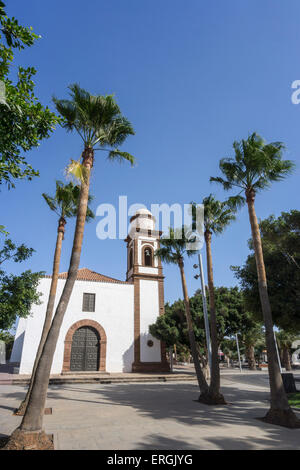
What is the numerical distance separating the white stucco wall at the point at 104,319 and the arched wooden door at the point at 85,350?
957mm

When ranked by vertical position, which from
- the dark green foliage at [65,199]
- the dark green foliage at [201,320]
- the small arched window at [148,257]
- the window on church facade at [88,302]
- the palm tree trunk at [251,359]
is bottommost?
the palm tree trunk at [251,359]

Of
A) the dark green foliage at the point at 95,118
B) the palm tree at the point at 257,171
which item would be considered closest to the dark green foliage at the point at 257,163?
the palm tree at the point at 257,171

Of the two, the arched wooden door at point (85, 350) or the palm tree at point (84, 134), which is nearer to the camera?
the palm tree at point (84, 134)

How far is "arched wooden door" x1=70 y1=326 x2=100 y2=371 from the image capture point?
937 inches

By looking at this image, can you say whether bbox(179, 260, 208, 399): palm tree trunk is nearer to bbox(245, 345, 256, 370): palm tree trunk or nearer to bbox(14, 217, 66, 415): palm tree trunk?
bbox(14, 217, 66, 415): palm tree trunk

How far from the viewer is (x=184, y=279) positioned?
14984 millimetres

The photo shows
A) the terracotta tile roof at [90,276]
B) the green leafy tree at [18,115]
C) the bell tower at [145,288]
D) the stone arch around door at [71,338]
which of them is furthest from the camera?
the terracotta tile roof at [90,276]

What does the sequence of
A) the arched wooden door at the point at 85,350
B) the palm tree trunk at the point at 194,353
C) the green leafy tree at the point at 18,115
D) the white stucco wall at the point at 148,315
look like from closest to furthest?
1. the green leafy tree at the point at 18,115
2. the palm tree trunk at the point at 194,353
3. the arched wooden door at the point at 85,350
4. the white stucco wall at the point at 148,315

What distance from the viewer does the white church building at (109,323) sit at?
23.5 metres

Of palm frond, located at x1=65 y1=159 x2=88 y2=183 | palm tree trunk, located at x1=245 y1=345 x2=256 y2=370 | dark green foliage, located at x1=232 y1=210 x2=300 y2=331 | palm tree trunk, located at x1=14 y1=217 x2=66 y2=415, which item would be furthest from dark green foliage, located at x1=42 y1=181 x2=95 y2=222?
palm tree trunk, located at x1=245 y1=345 x2=256 y2=370

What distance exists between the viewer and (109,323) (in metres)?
26.2

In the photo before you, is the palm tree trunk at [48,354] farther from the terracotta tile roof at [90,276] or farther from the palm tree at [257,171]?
the terracotta tile roof at [90,276]
